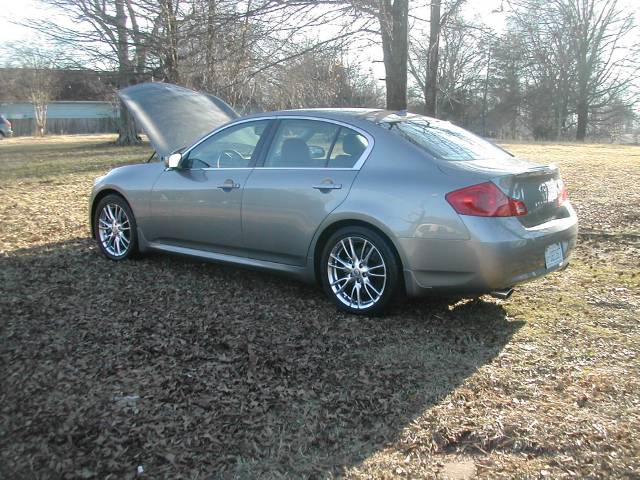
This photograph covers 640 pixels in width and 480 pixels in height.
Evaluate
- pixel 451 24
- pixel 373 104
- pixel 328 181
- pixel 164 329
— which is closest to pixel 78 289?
pixel 164 329

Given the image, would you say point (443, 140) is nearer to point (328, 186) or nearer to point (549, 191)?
point (549, 191)

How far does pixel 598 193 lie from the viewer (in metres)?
11.5

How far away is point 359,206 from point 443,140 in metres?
0.95

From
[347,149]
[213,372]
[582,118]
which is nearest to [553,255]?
[347,149]

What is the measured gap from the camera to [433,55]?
9.83m

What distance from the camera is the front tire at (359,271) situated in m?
4.44

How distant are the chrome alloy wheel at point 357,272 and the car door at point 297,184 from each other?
0.96 ft

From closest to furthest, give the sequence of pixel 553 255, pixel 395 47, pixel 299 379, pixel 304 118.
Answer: pixel 299 379
pixel 553 255
pixel 304 118
pixel 395 47

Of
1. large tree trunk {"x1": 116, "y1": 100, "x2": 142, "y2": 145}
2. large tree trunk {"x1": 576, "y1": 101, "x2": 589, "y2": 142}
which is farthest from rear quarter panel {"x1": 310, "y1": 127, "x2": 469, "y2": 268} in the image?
large tree trunk {"x1": 576, "y1": 101, "x2": 589, "y2": 142}

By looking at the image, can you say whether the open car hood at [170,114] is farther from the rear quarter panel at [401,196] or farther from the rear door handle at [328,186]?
the rear quarter panel at [401,196]

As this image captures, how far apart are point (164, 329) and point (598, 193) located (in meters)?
9.76

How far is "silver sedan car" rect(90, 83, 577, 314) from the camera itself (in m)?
4.16

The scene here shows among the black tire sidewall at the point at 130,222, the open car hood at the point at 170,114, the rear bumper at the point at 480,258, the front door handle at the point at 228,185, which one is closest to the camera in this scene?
the rear bumper at the point at 480,258

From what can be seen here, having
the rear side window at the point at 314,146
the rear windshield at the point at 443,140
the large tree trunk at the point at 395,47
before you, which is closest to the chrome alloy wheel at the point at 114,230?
the rear side window at the point at 314,146
